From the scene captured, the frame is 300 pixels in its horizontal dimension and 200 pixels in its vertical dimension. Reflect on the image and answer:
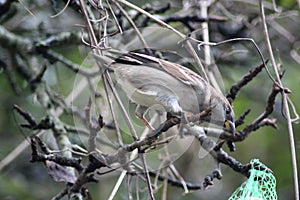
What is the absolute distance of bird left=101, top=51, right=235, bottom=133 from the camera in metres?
1.67

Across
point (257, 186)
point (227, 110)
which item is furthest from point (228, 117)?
point (257, 186)

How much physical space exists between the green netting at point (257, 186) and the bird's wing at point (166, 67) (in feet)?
0.99

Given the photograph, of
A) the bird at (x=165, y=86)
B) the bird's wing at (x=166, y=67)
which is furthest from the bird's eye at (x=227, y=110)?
the bird's wing at (x=166, y=67)

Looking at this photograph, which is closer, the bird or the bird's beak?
the bird

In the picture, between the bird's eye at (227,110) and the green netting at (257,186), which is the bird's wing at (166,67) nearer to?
the bird's eye at (227,110)

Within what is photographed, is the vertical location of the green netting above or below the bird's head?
below

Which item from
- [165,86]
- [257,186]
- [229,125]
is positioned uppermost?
[165,86]

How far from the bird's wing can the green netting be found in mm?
301

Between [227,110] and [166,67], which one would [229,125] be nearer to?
[227,110]

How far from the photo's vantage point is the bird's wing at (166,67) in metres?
1.68

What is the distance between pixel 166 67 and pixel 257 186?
0.43 m

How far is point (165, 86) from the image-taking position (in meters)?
1.68

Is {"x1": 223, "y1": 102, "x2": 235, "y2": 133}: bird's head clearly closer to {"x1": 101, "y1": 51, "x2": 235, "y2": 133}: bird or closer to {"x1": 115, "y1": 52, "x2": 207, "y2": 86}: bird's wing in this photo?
{"x1": 101, "y1": 51, "x2": 235, "y2": 133}: bird

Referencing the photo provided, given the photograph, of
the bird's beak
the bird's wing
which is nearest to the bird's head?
the bird's beak
